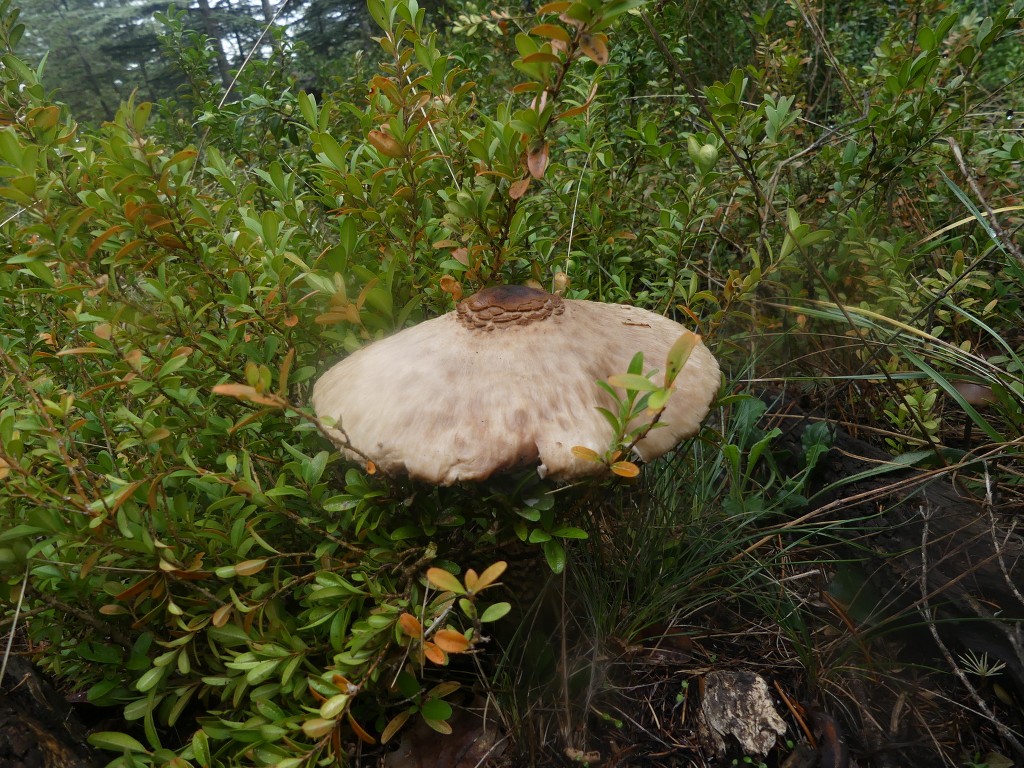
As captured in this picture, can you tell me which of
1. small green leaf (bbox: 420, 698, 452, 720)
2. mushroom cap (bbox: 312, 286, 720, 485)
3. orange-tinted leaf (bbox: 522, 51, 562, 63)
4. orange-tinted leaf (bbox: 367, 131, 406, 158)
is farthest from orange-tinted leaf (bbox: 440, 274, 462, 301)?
small green leaf (bbox: 420, 698, 452, 720)

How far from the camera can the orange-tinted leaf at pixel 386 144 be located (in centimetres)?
135

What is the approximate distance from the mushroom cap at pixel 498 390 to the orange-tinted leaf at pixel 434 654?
28cm

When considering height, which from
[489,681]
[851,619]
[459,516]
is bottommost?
[851,619]

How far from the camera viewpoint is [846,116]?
8.72 feet

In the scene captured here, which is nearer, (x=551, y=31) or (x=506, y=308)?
(x=551, y=31)

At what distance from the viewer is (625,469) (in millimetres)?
1012

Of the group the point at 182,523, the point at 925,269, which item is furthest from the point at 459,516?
the point at 925,269

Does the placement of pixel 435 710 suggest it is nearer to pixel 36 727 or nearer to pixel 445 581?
pixel 445 581

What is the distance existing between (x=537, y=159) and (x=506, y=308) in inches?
13.1

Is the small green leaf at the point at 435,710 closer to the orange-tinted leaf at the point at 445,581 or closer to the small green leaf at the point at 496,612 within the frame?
the small green leaf at the point at 496,612

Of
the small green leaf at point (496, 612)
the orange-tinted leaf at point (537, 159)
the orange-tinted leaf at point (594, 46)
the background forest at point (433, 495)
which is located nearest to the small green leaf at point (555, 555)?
the background forest at point (433, 495)

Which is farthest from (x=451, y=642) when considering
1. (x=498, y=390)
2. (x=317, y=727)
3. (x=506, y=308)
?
(x=506, y=308)

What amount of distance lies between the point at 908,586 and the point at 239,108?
2.87 metres

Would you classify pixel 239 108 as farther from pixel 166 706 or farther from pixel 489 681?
pixel 489 681
